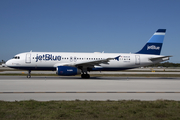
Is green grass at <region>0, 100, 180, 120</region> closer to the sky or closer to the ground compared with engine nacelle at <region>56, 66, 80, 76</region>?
closer to the ground

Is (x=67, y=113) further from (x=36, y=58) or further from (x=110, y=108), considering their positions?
(x=36, y=58)

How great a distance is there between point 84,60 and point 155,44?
11760mm

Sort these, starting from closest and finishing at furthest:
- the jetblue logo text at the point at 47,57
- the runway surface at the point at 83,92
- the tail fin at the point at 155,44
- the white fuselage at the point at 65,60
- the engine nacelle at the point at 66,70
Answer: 1. the runway surface at the point at 83,92
2. the engine nacelle at the point at 66,70
3. the white fuselage at the point at 65,60
4. the jetblue logo text at the point at 47,57
5. the tail fin at the point at 155,44

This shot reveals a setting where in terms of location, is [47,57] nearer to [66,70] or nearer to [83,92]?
[66,70]

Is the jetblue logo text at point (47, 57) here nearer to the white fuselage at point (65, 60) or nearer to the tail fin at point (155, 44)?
the white fuselage at point (65, 60)

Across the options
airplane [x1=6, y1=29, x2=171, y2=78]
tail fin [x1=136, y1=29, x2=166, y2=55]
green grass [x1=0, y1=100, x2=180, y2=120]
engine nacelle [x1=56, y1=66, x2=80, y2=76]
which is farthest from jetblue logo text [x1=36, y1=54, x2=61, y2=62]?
green grass [x1=0, y1=100, x2=180, y2=120]

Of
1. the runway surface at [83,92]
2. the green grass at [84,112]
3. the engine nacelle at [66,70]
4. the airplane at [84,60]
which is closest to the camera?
the green grass at [84,112]

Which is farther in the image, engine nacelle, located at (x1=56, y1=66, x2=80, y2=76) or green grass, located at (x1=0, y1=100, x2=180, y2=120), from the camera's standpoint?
engine nacelle, located at (x1=56, y1=66, x2=80, y2=76)

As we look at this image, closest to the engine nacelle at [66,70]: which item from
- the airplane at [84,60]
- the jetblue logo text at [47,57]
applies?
the airplane at [84,60]

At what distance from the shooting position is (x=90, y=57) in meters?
27.8

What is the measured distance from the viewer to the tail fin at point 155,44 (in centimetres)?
2981

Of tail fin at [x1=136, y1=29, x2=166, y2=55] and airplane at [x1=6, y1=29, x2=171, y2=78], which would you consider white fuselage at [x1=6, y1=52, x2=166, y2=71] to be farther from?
tail fin at [x1=136, y1=29, x2=166, y2=55]

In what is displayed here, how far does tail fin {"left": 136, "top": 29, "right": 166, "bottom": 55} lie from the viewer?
29812mm

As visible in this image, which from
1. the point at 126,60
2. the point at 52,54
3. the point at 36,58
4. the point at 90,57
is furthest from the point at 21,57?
the point at 126,60
